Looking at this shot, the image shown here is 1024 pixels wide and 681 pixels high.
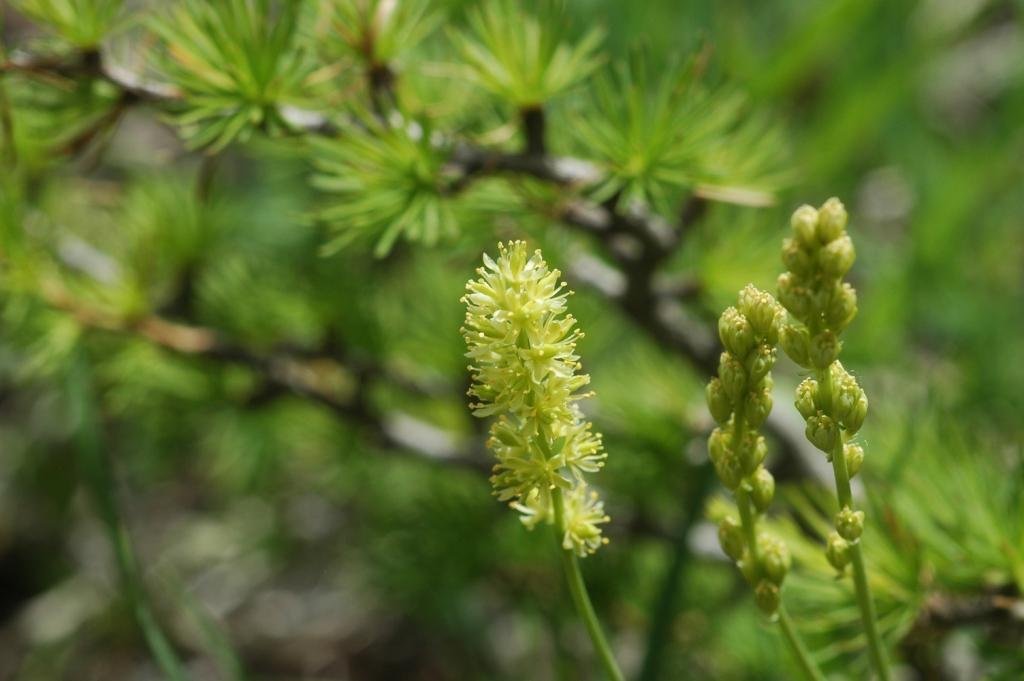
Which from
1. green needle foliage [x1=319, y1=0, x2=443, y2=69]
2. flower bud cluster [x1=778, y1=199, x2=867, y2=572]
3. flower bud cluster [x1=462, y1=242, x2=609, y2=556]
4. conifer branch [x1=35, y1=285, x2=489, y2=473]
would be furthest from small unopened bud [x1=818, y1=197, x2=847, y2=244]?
conifer branch [x1=35, y1=285, x2=489, y2=473]

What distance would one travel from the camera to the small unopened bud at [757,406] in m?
0.42

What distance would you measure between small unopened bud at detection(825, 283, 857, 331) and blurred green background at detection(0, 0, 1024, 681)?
0.25m

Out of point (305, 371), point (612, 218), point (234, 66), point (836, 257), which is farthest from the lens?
point (305, 371)

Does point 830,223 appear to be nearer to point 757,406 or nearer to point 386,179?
point 757,406

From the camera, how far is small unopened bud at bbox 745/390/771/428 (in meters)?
0.42

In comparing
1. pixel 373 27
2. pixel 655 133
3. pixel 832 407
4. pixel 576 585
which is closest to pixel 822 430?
pixel 832 407

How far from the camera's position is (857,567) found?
43 centimetres

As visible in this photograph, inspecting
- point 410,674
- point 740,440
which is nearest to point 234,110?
point 740,440

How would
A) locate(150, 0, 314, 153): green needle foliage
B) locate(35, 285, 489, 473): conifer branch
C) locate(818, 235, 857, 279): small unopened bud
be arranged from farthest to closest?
locate(35, 285, 489, 473): conifer branch → locate(150, 0, 314, 153): green needle foliage → locate(818, 235, 857, 279): small unopened bud

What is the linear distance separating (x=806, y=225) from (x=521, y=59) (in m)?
0.29

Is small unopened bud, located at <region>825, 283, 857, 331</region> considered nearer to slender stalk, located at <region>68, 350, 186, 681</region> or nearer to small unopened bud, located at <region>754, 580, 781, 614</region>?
small unopened bud, located at <region>754, 580, 781, 614</region>

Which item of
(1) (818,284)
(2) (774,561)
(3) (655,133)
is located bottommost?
(2) (774,561)

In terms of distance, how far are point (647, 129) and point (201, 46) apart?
28 centimetres

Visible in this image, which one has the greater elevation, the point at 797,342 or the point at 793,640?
the point at 797,342
